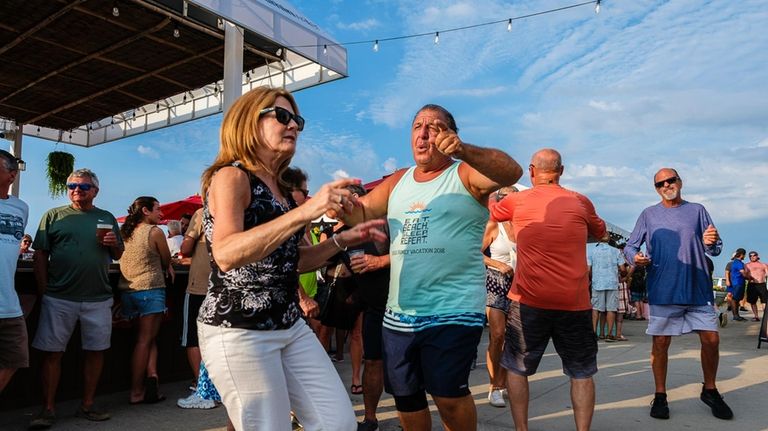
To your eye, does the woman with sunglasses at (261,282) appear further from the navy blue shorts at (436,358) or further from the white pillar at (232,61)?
the white pillar at (232,61)

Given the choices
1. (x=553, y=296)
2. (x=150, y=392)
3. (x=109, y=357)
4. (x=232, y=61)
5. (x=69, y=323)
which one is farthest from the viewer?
(x=232, y=61)

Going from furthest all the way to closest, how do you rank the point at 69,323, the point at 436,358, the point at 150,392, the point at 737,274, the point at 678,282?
1. the point at 737,274
2. the point at 150,392
3. the point at 678,282
4. the point at 69,323
5. the point at 436,358

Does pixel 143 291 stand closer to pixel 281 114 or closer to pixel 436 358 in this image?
pixel 436 358

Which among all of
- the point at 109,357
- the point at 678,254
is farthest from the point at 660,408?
the point at 109,357

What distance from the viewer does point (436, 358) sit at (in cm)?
279

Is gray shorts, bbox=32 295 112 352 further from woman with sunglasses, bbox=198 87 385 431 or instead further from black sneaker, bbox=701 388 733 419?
black sneaker, bbox=701 388 733 419

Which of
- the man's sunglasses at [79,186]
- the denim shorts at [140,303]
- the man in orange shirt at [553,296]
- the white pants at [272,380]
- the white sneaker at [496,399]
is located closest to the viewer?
the white pants at [272,380]

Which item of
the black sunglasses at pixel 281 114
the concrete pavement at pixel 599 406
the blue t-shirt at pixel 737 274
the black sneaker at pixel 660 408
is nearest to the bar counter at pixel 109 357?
the concrete pavement at pixel 599 406

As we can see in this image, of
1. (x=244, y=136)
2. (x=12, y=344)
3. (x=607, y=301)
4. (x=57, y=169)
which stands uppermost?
(x=57, y=169)

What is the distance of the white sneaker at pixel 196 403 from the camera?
4.99 metres

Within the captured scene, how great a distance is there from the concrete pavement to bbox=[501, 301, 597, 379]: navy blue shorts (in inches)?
33.6

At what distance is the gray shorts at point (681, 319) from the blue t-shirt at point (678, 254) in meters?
0.06

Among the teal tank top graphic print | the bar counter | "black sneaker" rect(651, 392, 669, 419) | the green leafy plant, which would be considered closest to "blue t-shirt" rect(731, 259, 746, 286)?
"black sneaker" rect(651, 392, 669, 419)

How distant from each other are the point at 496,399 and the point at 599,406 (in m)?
1.00
